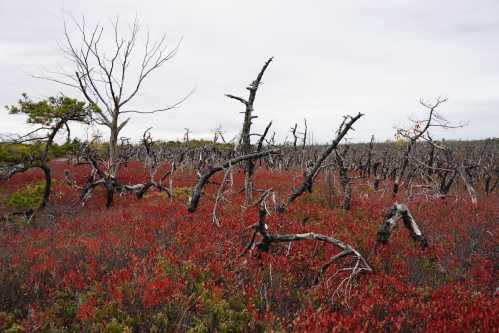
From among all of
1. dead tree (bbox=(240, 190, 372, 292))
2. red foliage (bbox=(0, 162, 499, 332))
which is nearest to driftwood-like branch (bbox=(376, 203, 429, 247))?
red foliage (bbox=(0, 162, 499, 332))

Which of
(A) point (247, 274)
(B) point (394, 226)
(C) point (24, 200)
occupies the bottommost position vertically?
(A) point (247, 274)

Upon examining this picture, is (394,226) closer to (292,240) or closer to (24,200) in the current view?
(292,240)

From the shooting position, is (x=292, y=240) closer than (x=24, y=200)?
Yes

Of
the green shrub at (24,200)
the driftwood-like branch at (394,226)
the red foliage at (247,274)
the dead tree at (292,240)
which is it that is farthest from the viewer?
the green shrub at (24,200)

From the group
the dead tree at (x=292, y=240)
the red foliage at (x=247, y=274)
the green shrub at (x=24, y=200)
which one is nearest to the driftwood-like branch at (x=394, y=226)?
the red foliage at (x=247, y=274)

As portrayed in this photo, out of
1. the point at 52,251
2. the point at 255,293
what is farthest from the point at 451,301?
the point at 52,251

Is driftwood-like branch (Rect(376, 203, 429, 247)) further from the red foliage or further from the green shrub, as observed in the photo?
the green shrub

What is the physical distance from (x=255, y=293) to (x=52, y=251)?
4.90m

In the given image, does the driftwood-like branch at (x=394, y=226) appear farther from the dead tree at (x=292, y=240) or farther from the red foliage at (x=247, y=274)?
the dead tree at (x=292, y=240)

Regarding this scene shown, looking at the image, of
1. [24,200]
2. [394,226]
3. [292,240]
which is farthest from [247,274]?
[24,200]

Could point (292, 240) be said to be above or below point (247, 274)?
above

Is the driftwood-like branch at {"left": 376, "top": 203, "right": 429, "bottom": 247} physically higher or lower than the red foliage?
higher

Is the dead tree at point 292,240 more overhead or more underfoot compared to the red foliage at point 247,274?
more overhead

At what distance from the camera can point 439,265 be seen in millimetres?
6980
